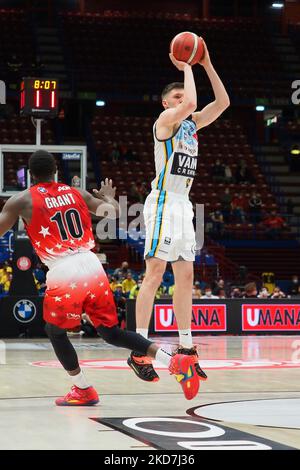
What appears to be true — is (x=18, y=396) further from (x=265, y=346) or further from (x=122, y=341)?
(x=265, y=346)

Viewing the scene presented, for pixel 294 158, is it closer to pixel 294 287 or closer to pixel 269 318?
pixel 294 287

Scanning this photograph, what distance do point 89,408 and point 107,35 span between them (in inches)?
1150

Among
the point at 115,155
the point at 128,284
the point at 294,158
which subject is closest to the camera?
the point at 128,284

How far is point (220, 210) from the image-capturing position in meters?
27.8

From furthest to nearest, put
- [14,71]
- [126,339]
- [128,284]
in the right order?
[14,71] → [128,284] → [126,339]

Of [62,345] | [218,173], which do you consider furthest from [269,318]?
[218,173]

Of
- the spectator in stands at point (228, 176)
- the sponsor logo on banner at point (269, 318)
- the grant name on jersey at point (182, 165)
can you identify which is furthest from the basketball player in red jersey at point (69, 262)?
the spectator in stands at point (228, 176)

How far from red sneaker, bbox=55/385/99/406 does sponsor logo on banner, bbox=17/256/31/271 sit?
33.3 feet

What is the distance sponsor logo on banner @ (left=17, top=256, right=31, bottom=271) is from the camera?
16.2 meters

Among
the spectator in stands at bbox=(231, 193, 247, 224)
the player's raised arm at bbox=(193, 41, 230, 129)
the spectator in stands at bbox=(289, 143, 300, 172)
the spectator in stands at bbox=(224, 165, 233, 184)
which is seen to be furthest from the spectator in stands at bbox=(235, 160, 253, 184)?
the player's raised arm at bbox=(193, 41, 230, 129)

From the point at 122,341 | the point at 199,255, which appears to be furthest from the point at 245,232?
the point at 122,341

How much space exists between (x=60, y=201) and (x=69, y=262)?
419mm

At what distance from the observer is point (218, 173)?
98.9ft

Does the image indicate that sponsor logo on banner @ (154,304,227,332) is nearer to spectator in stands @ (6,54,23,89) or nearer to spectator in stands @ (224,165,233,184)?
spectator in stands @ (224,165,233,184)
